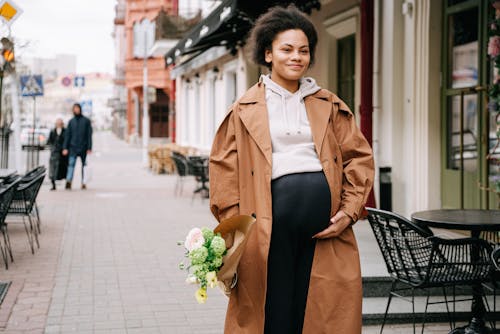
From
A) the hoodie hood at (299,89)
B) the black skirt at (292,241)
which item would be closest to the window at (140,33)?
the hoodie hood at (299,89)

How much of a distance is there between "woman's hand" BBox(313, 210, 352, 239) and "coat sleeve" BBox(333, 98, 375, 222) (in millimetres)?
27

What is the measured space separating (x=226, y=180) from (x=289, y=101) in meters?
0.46

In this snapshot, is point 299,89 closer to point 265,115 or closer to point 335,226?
point 265,115

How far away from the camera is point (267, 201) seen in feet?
11.0

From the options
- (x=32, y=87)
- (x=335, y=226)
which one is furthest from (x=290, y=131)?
(x=32, y=87)

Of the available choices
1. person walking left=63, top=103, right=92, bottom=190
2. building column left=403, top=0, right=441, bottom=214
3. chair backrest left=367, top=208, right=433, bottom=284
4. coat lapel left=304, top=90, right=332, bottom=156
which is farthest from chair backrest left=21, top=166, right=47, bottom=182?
coat lapel left=304, top=90, right=332, bottom=156

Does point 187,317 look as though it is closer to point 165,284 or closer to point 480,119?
point 165,284

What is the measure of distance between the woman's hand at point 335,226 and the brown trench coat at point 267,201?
0.10ft

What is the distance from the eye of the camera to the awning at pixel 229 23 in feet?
39.4

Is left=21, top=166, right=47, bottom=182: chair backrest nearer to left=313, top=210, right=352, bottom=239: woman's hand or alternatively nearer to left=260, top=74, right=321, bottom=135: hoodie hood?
left=260, top=74, right=321, bottom=135: hoodie hood

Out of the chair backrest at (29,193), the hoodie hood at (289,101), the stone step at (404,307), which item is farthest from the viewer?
the chair backrest at (29,193)

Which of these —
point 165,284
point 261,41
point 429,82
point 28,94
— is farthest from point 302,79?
point 28,94

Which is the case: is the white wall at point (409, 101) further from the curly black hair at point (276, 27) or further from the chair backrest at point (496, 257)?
the curly black hair at point (276, 27)

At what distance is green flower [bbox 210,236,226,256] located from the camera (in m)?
3.27
